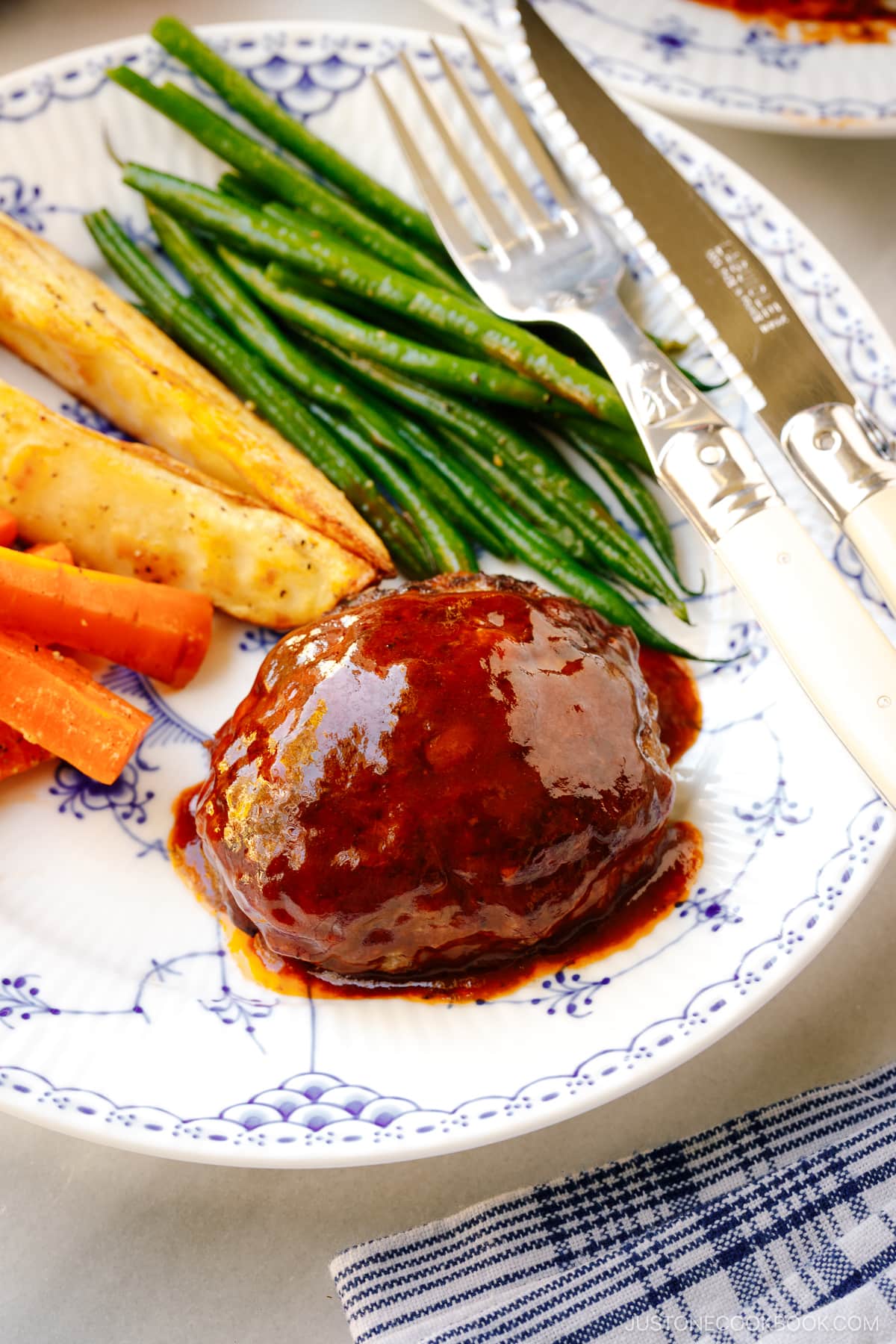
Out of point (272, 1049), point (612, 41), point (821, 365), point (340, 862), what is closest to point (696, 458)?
point (821, 365)

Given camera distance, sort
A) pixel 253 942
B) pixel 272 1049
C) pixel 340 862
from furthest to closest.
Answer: pixel 253 942 < pixel 272 1049 < pixel 340 862

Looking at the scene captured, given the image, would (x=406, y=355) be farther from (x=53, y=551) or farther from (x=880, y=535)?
(x=880, y=535)

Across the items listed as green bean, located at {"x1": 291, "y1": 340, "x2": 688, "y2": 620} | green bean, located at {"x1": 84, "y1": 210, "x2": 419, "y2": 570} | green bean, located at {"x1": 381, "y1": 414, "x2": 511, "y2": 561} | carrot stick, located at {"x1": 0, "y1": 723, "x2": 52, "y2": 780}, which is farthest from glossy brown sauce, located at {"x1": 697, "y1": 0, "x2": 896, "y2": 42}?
carrot stick, located at {"x1": 0, "y1": 723, "x2": 52, "y2": 780}

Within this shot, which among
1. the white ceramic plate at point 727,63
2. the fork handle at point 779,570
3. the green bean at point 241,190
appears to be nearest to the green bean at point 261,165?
the green bean at point 241,190

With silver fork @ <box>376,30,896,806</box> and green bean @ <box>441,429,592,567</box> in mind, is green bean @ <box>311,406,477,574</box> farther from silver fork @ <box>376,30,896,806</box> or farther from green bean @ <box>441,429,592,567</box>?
silver fork @ <box>376,30,896,806</box>

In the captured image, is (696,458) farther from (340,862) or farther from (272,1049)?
(272,1049)

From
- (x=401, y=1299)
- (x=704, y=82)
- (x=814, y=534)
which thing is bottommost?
(x=401, y=1299)

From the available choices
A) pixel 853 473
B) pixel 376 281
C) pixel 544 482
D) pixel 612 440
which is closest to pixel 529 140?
pixel 376 281
